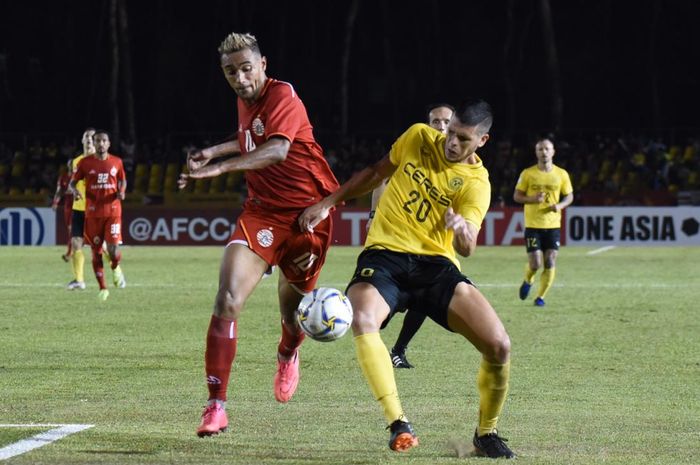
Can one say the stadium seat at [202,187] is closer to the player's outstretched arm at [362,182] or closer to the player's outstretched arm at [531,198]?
the player's outstretched arm at [531,198]

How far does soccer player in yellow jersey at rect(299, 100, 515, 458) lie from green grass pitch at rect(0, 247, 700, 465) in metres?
0.47

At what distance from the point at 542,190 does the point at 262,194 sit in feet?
37.2

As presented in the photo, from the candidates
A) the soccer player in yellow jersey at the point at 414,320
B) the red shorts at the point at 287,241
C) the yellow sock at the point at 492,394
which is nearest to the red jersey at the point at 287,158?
the red shorts at the point at 287,241

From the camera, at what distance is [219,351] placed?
789cm

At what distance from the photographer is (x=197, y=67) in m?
49.5

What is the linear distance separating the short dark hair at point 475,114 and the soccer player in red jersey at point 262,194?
1281 mm

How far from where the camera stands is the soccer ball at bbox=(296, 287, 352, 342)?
24.5ft

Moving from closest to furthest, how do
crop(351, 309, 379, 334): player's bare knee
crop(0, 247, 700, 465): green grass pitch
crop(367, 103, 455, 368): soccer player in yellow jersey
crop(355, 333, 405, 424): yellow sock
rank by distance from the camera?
1. crop(355, 333, 405, 424): yellow sock
2. crop(351, 309, 379, 334): player's bare knee
3. crop(0, 247, 700, 465): green grass pitch
4. crop(367, 103, 455, 368): soccer player in yellow jersey

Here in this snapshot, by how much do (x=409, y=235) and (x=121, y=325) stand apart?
28.4 feet

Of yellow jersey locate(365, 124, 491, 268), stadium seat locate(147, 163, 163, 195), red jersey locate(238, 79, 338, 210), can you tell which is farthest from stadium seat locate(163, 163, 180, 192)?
yellow jersey locate(365, 124, 491, 268)

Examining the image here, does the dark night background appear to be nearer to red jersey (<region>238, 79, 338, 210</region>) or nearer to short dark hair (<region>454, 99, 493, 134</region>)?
red jersey (<region>238, 79, 338, 210</region>)

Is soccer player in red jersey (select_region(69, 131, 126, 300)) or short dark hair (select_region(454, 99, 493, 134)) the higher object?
short dark hair (select_region(454, 99, 493, 134))

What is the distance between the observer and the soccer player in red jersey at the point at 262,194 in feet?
26.0

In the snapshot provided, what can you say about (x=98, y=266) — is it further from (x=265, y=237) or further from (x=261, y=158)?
(x=261, y=158)
